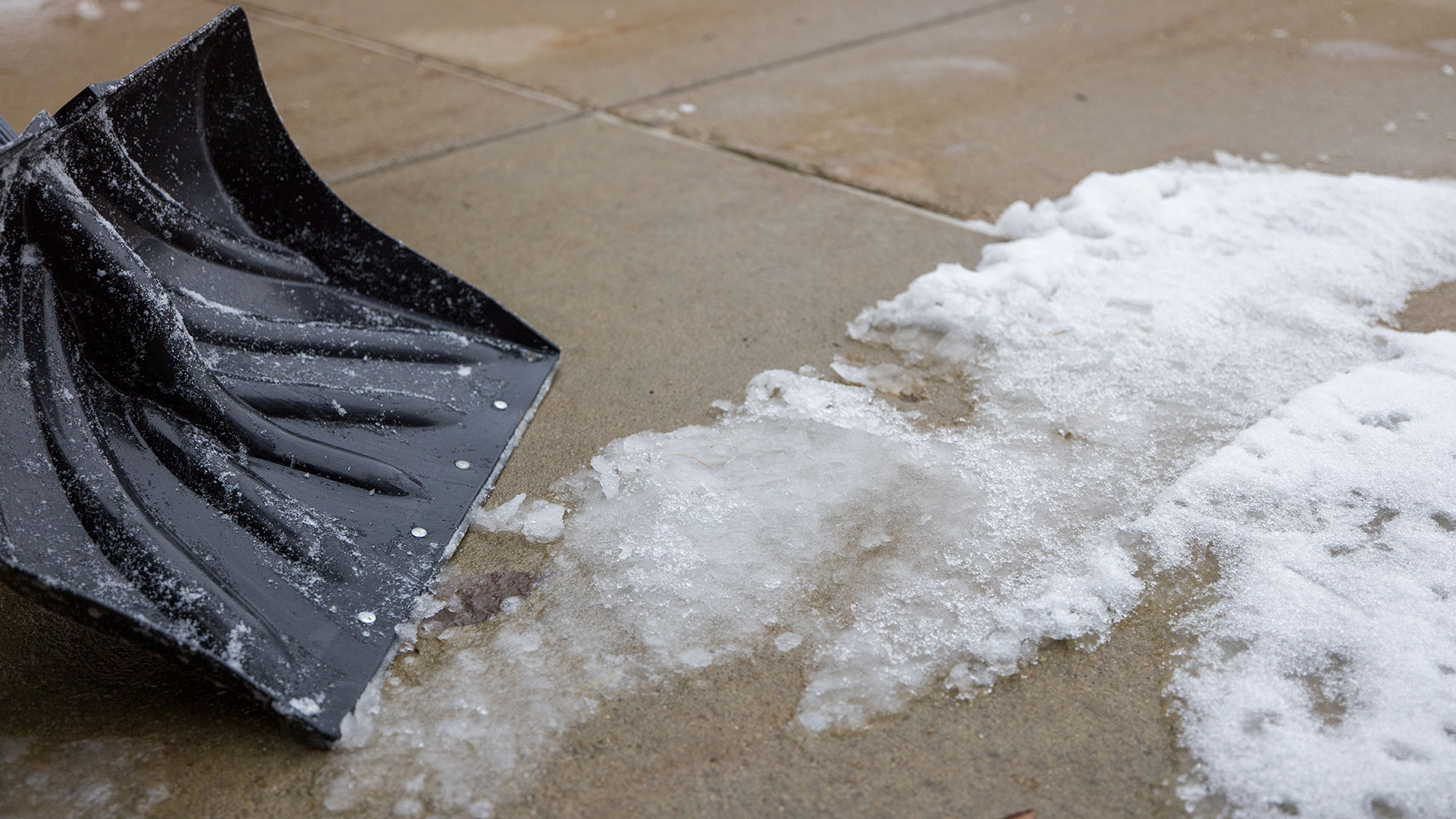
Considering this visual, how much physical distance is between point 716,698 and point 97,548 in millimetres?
856

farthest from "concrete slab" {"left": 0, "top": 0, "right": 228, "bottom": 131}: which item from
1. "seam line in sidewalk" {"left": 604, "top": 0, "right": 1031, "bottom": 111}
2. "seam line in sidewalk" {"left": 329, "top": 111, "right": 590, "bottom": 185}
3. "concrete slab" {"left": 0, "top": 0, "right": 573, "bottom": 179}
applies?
"seam line in sidewalk" {"left": 604, "top": 0, "right": 1031, "bottom": 111}

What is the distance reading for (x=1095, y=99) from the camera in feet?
11.4

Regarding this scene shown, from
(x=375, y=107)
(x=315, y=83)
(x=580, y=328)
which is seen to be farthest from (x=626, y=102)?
(x=580, y=328)

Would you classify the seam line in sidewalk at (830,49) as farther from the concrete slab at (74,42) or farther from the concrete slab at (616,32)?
the concrete slab at (74,42)

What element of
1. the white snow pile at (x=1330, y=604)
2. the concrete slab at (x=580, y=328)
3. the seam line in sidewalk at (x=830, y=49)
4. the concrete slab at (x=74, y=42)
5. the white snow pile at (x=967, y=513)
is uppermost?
the concrete slab at (x=74, y=42)

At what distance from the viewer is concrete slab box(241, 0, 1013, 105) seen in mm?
3922

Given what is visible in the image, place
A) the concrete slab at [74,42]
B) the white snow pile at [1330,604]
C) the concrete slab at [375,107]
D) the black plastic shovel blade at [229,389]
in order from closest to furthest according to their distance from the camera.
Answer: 1. the white snow pile at [1330,604]
2. the black plastic shovel blade at [229,389]
3. the concrete slab at [375,107]
4. the concrete slab at [74,42]

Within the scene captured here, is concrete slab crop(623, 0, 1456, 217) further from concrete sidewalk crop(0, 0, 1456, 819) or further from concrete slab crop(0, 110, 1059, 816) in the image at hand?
concrete slab crop(0, 110, 1059, 816)

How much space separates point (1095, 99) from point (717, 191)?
58.0 inches

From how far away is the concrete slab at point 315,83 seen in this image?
3344 mm

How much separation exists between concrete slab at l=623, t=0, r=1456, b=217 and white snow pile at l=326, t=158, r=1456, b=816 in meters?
0.54

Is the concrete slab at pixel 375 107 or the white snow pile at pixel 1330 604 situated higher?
the concrete slab at pixel 375 107

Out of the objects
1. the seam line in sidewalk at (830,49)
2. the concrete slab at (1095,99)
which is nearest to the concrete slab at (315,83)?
the seam line in sidewalk at (830,49)

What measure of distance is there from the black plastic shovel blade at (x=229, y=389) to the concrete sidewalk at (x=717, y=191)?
0.12 metres
